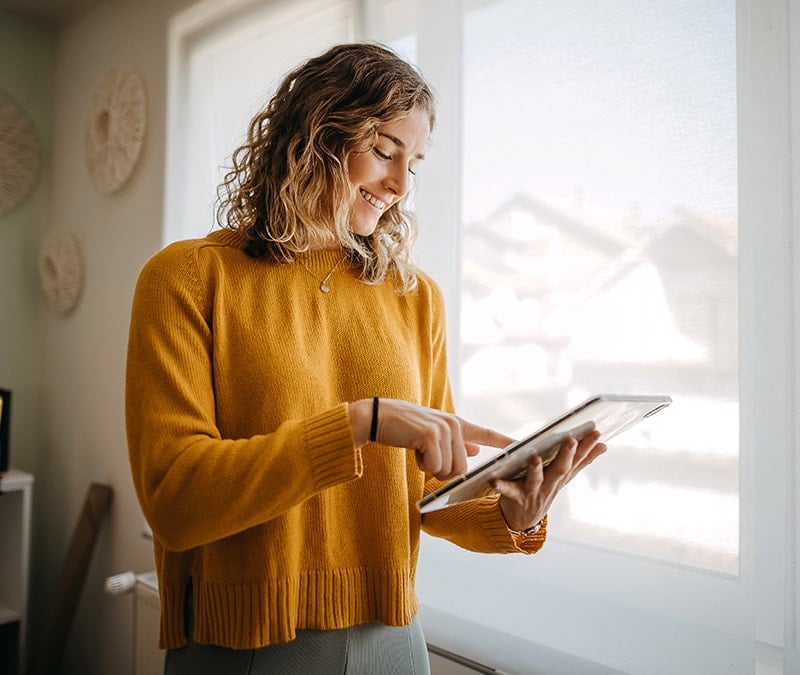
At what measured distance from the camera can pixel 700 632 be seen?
1027 millimetres

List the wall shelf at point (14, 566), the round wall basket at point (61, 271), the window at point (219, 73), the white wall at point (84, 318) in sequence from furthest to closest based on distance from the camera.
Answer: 1. the round wall basket at point (61, 271)
2. the white wall at point (84, 318)
3. the wall shelf at point (14, 566)
4. the window at point (219, 73)

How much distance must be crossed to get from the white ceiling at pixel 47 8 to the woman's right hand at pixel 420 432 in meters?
2.34

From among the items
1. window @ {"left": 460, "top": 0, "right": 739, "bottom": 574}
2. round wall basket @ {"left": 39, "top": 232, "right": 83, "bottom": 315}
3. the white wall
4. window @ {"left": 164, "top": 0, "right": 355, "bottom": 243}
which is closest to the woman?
window @ {"left": 460, "top": 0, "right": 739, "bottom": 574}

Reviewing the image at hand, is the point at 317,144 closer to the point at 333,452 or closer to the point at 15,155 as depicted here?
the point at 333,452

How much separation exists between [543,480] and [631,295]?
0.44 meters

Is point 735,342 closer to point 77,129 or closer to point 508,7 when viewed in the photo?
point 508,7

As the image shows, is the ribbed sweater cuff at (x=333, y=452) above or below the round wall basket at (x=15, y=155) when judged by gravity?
below

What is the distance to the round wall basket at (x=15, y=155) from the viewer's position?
2.44 m

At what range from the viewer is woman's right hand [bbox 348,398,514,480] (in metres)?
0.70

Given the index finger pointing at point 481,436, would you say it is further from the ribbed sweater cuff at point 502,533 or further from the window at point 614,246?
the window at point 614,246

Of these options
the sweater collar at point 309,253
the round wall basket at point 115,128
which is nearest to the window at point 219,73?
the round wall basket at point 115,128

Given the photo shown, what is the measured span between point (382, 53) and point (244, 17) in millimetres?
1137

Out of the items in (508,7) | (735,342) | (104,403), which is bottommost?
(104,403)

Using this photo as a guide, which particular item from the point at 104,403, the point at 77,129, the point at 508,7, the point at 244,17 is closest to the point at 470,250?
the point at 508,7
